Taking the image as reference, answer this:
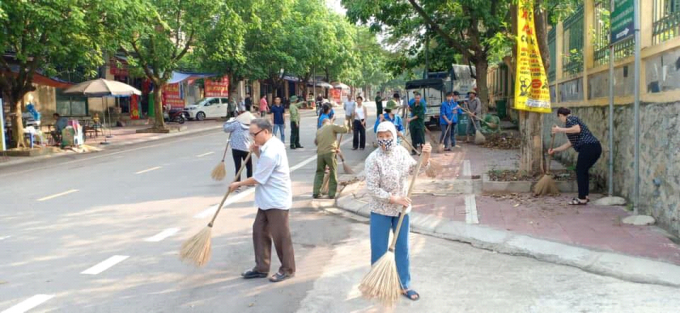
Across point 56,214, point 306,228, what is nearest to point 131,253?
point 306,228

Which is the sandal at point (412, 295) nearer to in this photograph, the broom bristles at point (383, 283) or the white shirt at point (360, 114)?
the broom bristles at point (383, 283)

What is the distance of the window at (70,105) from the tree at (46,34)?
934 cm

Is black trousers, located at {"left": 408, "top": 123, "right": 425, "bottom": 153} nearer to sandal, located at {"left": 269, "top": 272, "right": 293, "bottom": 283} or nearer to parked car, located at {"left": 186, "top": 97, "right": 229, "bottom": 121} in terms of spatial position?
sandal, located at {"left": 269, "top": 272, "right": 293, "bottom": 283}

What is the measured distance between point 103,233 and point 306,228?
8.50 ft

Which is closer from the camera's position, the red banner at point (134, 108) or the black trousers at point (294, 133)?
the black trousers at point (294, 133)

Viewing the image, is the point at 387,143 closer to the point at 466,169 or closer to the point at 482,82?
the point at 466,169

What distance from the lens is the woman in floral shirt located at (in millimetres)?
4578

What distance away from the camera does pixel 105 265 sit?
5.90 metres

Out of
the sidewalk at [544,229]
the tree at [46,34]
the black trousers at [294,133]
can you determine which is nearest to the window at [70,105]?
the tree at [46,34]

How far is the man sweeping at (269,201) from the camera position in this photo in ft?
17.3

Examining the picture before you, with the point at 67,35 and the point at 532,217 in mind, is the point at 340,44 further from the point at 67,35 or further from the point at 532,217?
the point at 532,217

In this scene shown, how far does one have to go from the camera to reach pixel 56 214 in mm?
8453

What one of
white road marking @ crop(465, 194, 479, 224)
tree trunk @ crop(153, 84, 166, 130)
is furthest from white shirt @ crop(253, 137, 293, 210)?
tree trunk @ crop(153, 84, 166, 130)

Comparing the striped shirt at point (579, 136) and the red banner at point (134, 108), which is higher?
the red banner at point (134, 108)
